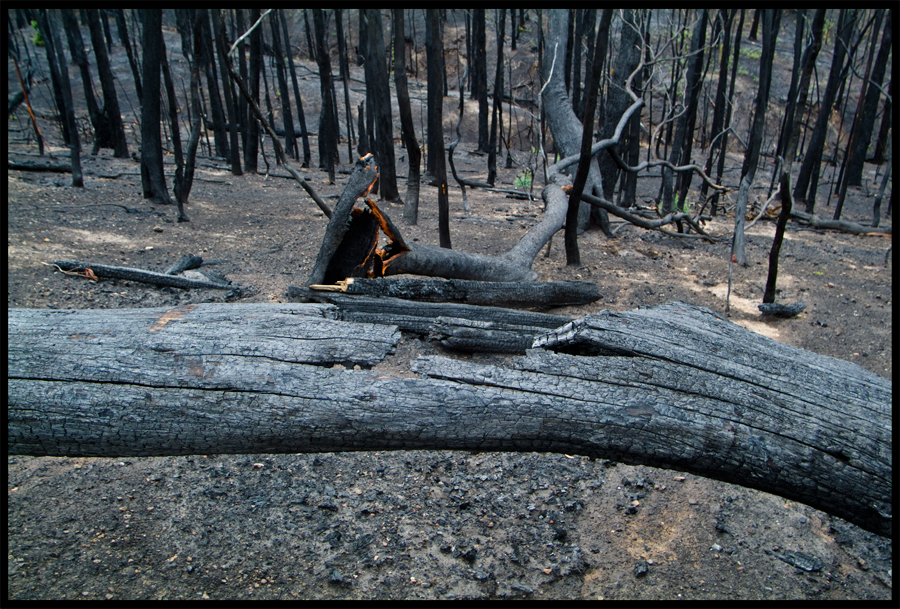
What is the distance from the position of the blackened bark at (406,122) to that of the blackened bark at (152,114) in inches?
143

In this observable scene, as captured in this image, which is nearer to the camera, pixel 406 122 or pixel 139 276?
pixel 139 276

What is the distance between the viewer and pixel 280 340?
180 cm

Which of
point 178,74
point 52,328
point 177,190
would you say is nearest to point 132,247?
point 177,190

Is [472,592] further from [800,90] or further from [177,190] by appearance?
[177,190]

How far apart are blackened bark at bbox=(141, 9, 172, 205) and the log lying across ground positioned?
758cm

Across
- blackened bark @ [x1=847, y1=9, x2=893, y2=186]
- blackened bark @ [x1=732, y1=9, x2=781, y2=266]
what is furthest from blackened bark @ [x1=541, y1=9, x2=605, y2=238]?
blackened bark @ [x1=847, y1=9, x2=893, y2=186]

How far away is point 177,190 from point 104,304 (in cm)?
362

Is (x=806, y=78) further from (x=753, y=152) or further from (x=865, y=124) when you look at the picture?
(x=865, y=124)

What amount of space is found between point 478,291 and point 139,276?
3.13 m

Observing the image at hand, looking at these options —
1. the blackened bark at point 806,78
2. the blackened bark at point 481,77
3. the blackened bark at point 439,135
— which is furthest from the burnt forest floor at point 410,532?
the blackened bark at point 481,77

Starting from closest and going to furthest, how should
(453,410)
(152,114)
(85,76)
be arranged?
1. (453,410)
2. (152,114)
3. (85,76)

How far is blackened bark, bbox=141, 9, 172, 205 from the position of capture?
7766 millimetres

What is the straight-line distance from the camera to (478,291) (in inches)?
168

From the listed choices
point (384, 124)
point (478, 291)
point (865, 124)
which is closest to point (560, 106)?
point (384, 124)
